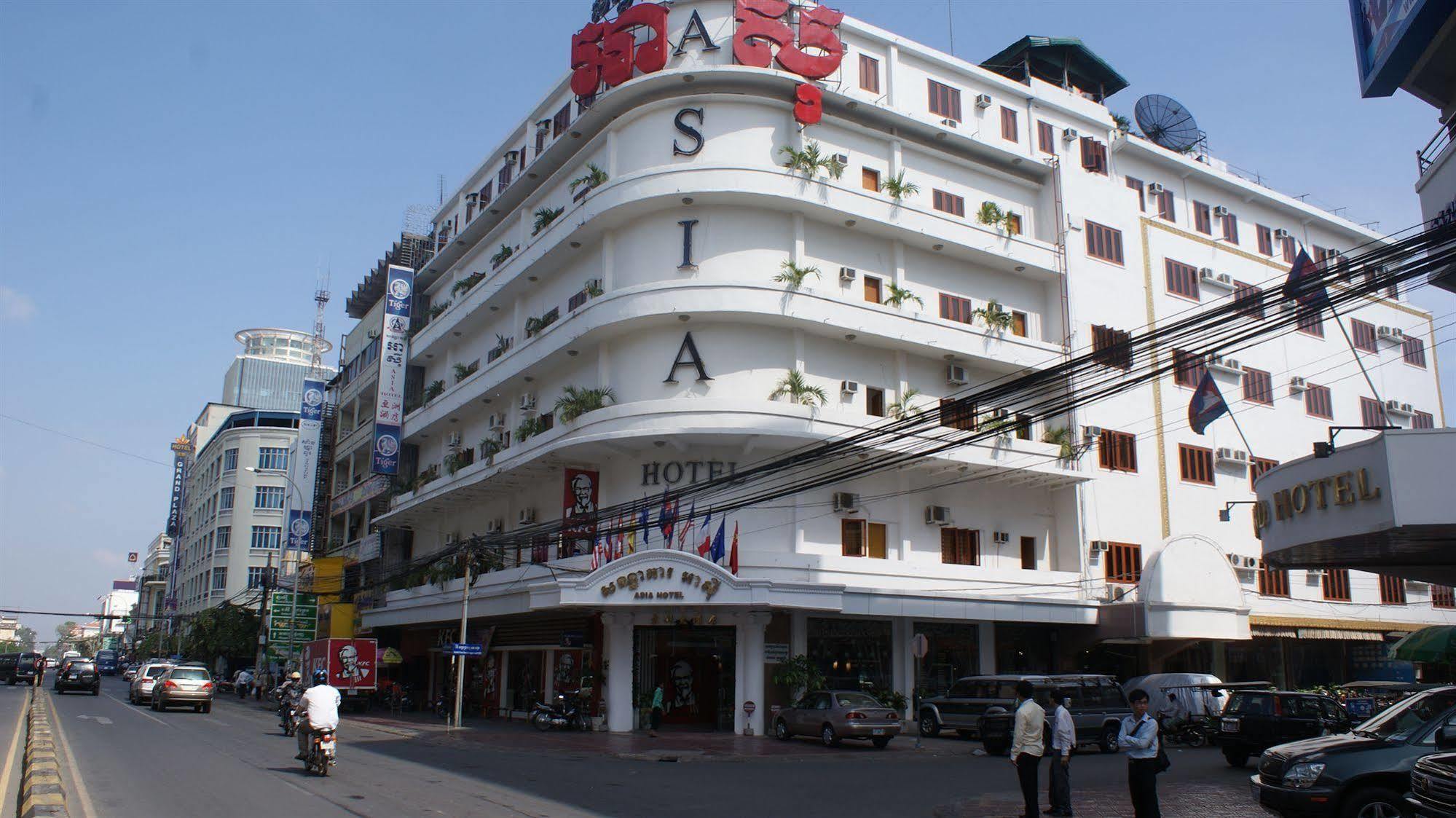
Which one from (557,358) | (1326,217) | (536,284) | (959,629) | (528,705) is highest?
(1326,217)

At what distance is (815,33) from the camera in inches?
1300

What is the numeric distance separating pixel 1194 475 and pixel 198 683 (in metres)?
35.4

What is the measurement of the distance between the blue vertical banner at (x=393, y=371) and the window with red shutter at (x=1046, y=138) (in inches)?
1079

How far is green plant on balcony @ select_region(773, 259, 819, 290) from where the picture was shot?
31.0m

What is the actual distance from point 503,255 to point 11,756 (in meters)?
27.0

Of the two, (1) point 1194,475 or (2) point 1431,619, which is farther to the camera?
(2) point 1431,619

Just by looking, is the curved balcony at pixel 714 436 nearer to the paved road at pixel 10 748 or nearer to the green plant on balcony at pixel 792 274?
the green plant on balcony at pixel 792 274

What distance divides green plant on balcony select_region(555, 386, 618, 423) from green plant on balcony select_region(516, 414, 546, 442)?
2478 millimetres

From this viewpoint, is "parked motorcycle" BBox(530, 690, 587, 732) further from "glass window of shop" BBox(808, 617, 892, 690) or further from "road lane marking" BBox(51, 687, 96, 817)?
"road lane marking" BBox(51, 687, 96, 817)

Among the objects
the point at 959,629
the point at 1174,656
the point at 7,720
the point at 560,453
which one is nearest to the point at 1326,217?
the point at 1174,656

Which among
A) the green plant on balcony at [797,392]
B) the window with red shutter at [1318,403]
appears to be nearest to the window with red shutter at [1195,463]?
the window with red shutter at [1318,403]

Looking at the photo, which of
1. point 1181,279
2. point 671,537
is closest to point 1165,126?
point 1181,279

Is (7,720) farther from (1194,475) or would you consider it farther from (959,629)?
(1194,475)

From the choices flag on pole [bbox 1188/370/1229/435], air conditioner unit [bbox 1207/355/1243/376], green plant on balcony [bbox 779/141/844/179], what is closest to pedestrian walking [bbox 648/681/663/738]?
green plant on balcony [bbox 779/141/844/179]
